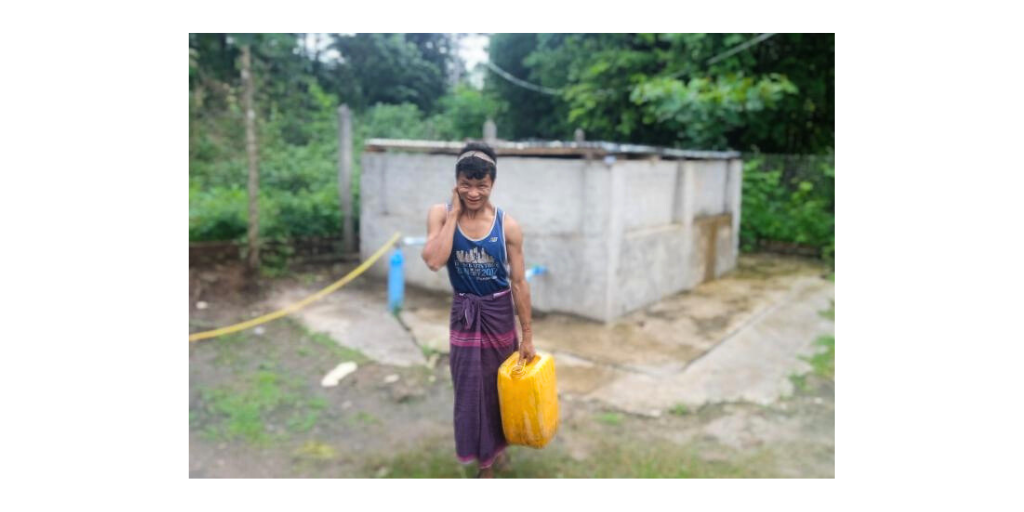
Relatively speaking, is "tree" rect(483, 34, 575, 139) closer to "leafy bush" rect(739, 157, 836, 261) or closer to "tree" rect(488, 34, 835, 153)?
"tree" rect(488, 34, 835, 153)

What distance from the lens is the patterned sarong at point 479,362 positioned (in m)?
2.74

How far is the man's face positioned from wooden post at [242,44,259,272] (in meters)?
5.38

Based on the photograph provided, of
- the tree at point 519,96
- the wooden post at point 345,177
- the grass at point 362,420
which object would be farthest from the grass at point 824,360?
the tree at point 519,96

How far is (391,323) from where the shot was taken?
22.8 ft

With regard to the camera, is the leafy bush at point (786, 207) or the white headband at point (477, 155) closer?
the white headband at point (477, 155)

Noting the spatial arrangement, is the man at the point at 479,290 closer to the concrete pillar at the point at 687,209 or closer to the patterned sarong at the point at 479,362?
the patterned sarong at the point at 479,362

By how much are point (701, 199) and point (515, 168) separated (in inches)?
116

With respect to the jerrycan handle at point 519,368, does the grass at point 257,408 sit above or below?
below

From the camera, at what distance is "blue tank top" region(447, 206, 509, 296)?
2.61 meters

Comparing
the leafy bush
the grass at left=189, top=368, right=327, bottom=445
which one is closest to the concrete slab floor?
the grass at left=189, top=368, right=327, bottom=445

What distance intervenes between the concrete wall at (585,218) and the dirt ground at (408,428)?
1.78m

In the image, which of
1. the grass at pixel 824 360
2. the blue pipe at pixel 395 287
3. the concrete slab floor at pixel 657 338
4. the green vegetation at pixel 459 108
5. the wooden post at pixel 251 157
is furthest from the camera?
the green vegetation at pixel 459 108

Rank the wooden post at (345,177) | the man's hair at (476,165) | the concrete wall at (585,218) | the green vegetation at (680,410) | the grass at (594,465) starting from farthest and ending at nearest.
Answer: the wooden post at (345,177) → the concrete wall at (585,218) → the green vegetation at (680,410) → the grass at (594,465) → the man's hair at (476,165)

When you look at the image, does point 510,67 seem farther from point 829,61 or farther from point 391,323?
point 391,323
